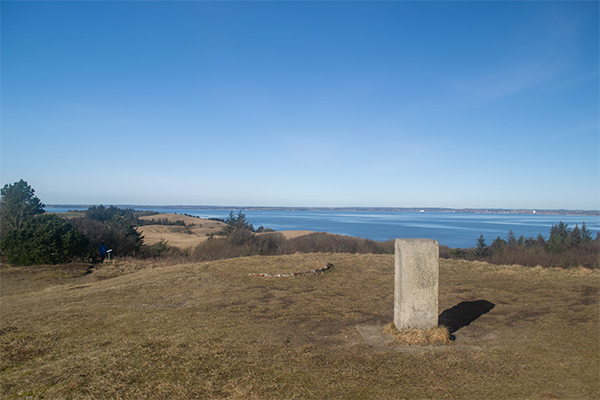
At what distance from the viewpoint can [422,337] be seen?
5.17 meters

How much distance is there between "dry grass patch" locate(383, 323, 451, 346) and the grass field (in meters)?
0.23

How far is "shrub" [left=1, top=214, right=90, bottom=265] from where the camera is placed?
15.1 m

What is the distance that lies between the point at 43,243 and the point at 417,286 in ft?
51.0

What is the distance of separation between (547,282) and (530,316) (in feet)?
12.1

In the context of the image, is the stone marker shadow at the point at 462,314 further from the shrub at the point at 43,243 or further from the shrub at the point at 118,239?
the shrub at the point at 118,239

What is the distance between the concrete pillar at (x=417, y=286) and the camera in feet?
17.8

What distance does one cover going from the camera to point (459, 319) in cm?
645

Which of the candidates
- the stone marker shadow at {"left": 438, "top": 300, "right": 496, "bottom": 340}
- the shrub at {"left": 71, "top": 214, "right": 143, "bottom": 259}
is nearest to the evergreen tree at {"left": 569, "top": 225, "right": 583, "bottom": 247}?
the stone marker shadow at {"left": 438, "top": 300, "right": 496, "bottom": 340}

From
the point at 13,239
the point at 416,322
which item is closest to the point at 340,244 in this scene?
the point at 13,239

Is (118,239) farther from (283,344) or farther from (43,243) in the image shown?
(283,344)

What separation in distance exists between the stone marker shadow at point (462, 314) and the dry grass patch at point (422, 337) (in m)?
0.31

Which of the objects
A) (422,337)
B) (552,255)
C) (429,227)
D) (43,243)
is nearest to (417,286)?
(422,337)

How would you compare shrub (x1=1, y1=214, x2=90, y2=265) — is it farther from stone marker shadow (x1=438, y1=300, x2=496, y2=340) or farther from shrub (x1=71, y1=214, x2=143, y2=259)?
stone marker shadow (x1=438, y1=300, x2=496, y2=340)

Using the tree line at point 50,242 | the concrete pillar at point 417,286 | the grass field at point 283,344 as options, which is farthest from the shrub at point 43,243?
the concrete pillar at point 417,286
